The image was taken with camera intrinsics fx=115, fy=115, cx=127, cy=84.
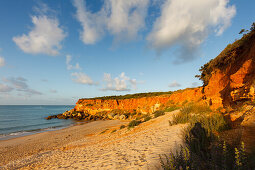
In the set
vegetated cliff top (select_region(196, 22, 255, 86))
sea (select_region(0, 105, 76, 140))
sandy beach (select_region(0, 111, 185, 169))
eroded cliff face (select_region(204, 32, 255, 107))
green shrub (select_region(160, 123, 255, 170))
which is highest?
vegetated cliff top (select_region(196, 22, 255, 86))

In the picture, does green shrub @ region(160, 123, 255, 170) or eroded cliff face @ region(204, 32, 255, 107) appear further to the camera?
eroded cliff face @ region(204, 32, 255, 107)

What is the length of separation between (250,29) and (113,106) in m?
36.3

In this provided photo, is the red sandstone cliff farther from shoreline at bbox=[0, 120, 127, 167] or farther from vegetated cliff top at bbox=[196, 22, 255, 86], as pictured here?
shoreline at bbox=[0, 120, 127, 167]

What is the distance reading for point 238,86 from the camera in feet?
20.0

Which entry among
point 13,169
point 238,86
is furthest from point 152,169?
point 13,169

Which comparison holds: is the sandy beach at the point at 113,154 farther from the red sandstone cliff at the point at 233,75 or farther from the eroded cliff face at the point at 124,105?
the eroded cliff face at the point at 124,105

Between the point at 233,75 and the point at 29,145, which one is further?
the point at 29,145

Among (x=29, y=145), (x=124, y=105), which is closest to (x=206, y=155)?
(x=29, y=145)

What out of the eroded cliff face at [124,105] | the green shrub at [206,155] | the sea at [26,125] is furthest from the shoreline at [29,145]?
the eroded cliff face at [124,105]

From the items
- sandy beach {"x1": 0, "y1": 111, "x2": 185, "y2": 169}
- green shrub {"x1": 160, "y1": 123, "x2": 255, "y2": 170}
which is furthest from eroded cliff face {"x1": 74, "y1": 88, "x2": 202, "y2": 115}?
green shrub {"x1": 160, "y1": 123, "x2": 255, "y2": 170}

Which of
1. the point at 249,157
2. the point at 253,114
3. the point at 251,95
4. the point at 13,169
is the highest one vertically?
the point at 251,95

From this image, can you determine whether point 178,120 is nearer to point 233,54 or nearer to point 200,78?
point 233,54

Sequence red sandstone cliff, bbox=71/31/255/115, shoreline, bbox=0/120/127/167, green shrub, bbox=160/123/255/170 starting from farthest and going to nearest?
shoreline, bbox=0/120/127/167 → red sandstone cliff, bbox=71/31/255/115 → green shrub, bbox=160/123/255/170

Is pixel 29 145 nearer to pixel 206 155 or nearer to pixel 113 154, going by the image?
pixel 113 154
